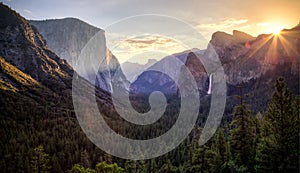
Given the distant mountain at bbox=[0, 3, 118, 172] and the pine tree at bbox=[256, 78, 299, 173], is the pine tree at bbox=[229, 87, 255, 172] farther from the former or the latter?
the distant mountain at bbox=[0, 3, 118, 172]

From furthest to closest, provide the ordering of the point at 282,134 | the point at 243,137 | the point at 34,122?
the point at 34,122
the point at 243,137
the point at 282,134

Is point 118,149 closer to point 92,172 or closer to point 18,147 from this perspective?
point 18,147

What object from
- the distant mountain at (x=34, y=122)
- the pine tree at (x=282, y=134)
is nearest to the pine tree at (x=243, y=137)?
the pine tree at (x=282, y=134)

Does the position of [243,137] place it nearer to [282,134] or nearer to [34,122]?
[282,134]

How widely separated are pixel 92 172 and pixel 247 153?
21.1m

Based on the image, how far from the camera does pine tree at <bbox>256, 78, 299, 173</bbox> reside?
995 inches

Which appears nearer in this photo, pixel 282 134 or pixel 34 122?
pixel 282 134

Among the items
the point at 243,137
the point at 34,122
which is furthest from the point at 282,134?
the point at 34,122

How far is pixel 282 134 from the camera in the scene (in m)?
26.2

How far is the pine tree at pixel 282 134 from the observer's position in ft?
82.9

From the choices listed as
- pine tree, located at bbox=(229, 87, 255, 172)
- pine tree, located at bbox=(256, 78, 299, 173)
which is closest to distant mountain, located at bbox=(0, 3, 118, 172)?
pine tree, located at bbox=(229, 87, 255, 172)

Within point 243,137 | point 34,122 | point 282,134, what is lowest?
point 34,122

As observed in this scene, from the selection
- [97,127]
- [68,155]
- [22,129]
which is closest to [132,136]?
[97,127]

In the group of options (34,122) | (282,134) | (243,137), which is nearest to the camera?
(282,134)
